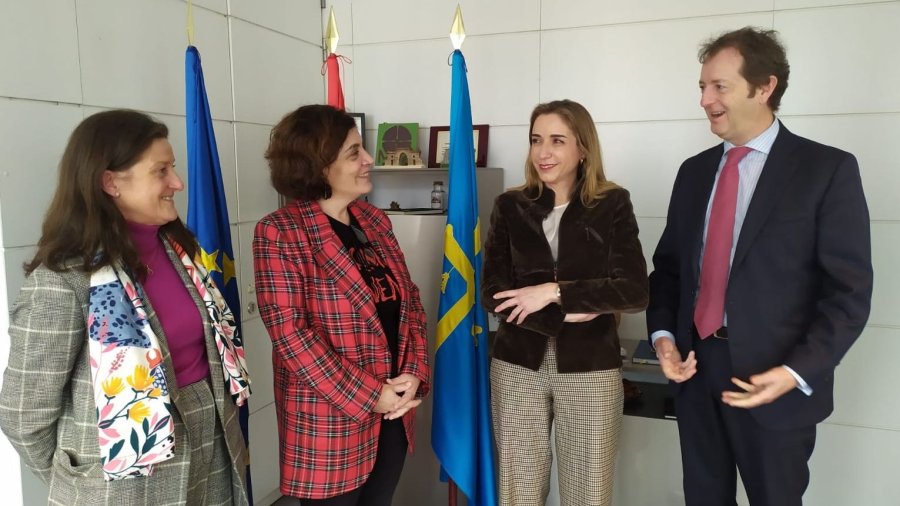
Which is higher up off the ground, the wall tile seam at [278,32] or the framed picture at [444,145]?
the wall tile seam at [278,32]

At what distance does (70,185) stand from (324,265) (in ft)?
2.09

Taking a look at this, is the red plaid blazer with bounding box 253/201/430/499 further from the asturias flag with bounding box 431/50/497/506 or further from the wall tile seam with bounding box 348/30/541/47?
the wall tile seam with bounding box 348/30/541/47

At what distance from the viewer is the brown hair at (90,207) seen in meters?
1.23

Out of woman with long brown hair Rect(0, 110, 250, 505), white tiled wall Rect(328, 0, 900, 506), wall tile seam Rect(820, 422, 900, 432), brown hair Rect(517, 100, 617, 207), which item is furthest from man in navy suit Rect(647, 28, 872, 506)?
woman with long brown hair Rect(0, 110, 250, 505)

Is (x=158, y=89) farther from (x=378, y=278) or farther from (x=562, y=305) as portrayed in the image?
(x=562, y=305)

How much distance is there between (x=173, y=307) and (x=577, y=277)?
1.10 metres

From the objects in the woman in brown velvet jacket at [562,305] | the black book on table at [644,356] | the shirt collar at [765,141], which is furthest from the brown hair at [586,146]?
the black book on table at [644,356]

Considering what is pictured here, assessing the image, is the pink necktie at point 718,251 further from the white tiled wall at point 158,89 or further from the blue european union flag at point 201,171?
the white tiled wall at point 158,89

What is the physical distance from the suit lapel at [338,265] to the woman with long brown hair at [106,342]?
1.31ft

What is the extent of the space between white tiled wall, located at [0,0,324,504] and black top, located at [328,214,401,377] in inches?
35.0

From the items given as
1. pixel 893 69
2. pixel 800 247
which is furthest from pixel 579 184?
pixel 893 69

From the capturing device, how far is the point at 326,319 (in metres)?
1.68

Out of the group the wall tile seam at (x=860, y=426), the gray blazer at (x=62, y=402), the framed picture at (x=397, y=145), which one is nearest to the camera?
the gray blazer at (x=62, y=402)

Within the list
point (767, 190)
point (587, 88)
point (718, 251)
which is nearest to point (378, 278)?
point (718, 251)
